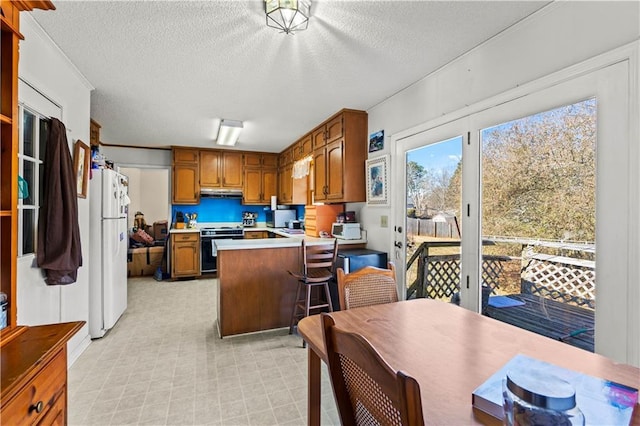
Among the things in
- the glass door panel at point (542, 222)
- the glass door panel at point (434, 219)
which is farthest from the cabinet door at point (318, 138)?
the glass door panel at point (542, 222)

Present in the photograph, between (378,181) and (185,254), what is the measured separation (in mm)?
3755

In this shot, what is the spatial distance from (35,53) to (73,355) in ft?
7.34

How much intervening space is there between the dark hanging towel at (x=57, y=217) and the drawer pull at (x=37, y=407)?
1.43 metres

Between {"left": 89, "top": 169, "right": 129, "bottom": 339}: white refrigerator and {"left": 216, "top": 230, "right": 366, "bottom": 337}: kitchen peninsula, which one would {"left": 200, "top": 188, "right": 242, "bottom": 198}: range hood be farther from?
{"left": 216, "top": 230, "right": 366, "bottom": 337}: kitchen peninsula

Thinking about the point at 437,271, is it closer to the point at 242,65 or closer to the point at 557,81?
the point at 557,81

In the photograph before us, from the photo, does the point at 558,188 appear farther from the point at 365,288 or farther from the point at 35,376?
the point at 35,376

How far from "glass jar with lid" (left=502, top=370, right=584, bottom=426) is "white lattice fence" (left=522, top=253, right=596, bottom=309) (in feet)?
4.54

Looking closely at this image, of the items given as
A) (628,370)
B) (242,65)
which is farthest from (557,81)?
(242,65)

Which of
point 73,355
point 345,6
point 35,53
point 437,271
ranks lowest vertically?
point 73,355

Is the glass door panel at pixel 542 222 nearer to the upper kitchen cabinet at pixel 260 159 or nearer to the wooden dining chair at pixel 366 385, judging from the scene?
the wooden dining chair at pixel 366 385

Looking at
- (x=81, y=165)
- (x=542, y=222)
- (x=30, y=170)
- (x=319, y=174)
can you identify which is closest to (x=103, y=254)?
(x=81, y=165)

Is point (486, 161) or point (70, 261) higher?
point (486, 161)

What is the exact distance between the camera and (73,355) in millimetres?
2432

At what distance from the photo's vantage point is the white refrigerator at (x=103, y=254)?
9.56ft
